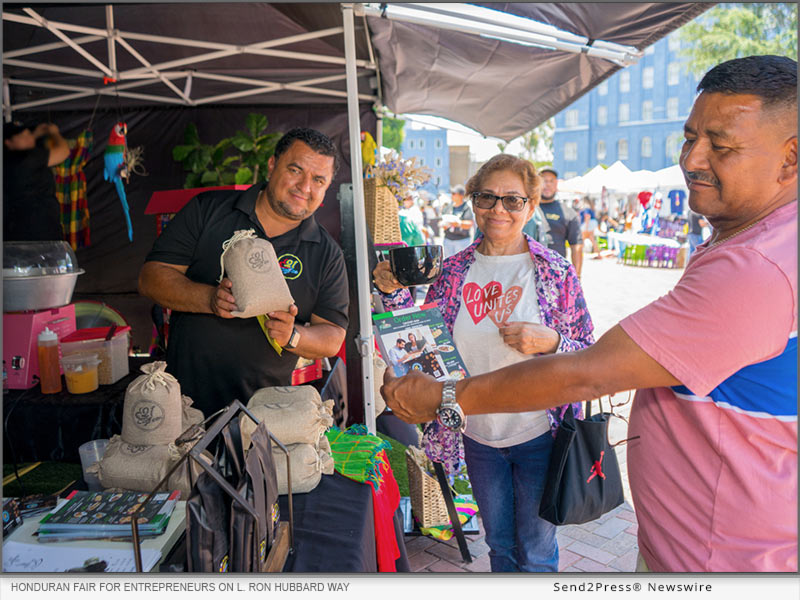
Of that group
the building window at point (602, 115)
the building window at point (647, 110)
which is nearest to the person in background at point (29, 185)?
the building window at point (647, 110)

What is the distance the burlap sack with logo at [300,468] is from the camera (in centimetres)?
173

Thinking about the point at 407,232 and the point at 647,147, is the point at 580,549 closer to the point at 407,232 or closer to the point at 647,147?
the point at 407,232

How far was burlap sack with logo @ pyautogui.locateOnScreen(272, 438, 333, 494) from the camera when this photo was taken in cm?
173

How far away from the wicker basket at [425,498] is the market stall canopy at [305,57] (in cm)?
234

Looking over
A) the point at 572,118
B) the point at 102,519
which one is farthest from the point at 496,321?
the point at 572,118

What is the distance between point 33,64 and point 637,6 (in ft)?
15.0

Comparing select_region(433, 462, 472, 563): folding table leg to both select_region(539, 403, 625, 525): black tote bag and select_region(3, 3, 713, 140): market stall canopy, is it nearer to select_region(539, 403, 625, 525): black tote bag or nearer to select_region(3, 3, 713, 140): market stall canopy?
select_region(539, 403, 625, 525): black tote bag

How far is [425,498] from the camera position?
3.15m

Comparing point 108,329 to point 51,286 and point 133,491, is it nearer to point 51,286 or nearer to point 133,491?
point 51,286

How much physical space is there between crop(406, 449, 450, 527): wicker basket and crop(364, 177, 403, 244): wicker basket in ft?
4.39

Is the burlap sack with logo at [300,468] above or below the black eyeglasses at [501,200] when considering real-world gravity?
below

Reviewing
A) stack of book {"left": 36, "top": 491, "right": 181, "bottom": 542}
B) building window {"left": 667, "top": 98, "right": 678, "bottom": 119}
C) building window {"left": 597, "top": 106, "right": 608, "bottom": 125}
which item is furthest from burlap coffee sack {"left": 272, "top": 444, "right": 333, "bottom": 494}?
building window {"left": 597, "top": 106, "right": 608, "bottom": 125}

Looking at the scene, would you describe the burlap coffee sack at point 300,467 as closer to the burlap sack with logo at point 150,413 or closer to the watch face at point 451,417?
the burlap sack with logo at point 150,413

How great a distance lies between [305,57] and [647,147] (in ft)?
142
